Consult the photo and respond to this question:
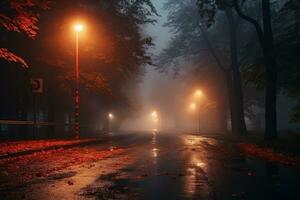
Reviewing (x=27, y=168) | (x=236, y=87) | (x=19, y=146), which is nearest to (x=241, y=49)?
(x=236, y=87)

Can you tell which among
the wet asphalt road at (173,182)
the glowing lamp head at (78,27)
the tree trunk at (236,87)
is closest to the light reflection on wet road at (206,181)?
the wet asphalt road at (173,182)

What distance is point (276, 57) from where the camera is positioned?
24328mm

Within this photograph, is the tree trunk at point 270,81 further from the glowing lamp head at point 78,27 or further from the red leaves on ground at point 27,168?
the red leaves on ground at point 27,168

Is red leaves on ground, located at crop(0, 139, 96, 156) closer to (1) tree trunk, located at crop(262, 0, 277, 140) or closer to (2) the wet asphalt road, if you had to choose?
(2) the wet asphalt road

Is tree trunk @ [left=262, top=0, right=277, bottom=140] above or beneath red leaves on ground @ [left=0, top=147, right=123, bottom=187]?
above

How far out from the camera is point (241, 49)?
45781 mm

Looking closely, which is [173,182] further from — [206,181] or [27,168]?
[27,168]

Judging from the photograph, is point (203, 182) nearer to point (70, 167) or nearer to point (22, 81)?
point (70, 167)

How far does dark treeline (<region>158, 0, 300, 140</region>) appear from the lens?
24703 mm

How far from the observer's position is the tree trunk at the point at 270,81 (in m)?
23.9

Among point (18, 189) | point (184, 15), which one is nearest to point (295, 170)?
point (18, 189)

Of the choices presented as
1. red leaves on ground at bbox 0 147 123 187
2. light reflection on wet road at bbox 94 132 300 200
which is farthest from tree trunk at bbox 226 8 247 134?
red leaves on ground at bbox 0 147 123 187

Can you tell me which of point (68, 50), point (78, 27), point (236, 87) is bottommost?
point (236, 87)

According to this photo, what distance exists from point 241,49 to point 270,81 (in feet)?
73.5
